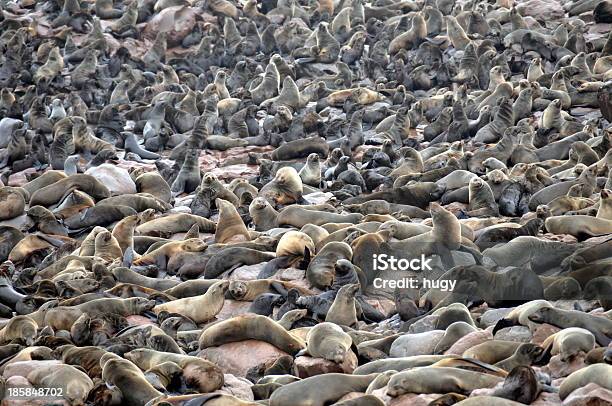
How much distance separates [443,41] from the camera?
2467 cm

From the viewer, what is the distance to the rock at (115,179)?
54.4 feet

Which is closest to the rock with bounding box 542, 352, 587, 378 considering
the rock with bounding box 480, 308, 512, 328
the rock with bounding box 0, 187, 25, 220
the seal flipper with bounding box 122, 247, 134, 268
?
the rock with bounding box 480, 308, 512, 328

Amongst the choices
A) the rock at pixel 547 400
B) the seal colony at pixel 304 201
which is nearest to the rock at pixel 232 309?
the seal colony at pixel 304 201

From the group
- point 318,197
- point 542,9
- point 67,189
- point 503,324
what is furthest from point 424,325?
point 542,9

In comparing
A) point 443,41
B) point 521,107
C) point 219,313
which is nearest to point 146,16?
point 443,41

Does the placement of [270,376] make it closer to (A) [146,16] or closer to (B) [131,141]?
(B) [131,141]

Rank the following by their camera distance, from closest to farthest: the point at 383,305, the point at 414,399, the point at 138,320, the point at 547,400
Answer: the point at 547,400 < the point at 414,399 < the point at 138,320 < the point at 383,305

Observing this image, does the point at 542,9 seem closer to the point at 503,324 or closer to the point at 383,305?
the point at 383,305

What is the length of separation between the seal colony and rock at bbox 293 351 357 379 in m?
0.02

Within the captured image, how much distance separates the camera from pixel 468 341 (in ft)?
27.8

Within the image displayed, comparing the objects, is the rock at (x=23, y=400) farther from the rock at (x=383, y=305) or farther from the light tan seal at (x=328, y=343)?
the rock at (x=383, y=305)

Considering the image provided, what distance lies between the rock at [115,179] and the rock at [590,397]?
1073 cm

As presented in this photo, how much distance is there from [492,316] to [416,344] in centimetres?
99

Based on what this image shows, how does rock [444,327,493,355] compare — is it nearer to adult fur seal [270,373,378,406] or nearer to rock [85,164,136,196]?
adult fur seal [270,373,378,406]
